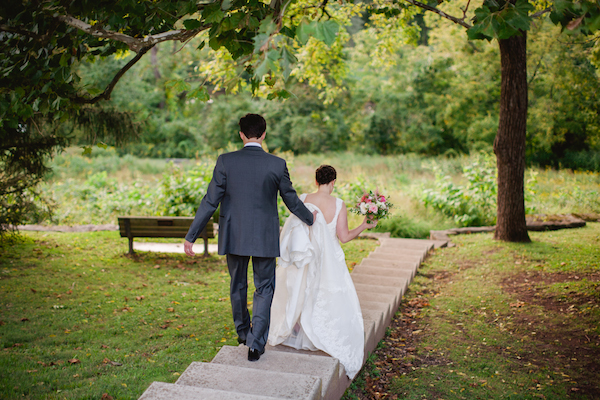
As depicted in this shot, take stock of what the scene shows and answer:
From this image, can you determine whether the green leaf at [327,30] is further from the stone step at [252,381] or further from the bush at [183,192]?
the bush at [183,192]

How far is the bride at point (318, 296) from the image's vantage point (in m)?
3.74

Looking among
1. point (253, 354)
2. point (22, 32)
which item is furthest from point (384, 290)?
point (22, 32)

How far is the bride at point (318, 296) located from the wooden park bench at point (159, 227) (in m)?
3.95

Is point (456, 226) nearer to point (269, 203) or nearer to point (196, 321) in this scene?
point (196, 321)

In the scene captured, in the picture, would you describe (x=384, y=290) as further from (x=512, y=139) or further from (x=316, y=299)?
(x=512, y=139)

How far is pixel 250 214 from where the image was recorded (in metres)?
3.45

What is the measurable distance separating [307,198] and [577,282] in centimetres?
423

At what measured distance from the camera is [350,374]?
3682 millimetres

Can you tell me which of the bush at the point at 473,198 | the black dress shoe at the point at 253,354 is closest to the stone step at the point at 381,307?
the black dress shoe at the point at 253,354

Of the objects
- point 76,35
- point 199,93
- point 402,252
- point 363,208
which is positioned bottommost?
point 402,252

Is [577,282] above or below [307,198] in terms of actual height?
below

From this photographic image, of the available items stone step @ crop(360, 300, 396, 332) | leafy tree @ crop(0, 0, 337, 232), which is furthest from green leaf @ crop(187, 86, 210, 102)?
stone step @ crop(360, 300, 396, 332)

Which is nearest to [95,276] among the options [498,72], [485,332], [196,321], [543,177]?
[196,321]

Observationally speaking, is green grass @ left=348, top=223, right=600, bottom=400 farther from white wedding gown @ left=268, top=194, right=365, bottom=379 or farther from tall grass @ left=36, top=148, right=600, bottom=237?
tall grass @ left=36, top=148, right=600, bottom=237
